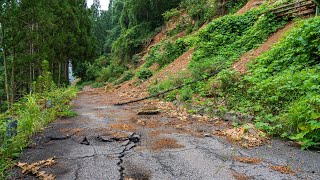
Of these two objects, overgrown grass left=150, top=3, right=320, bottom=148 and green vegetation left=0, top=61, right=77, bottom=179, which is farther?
overgrown grass left=150, top=3, right=320, bottom=148

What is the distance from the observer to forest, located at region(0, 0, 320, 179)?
4.63 m

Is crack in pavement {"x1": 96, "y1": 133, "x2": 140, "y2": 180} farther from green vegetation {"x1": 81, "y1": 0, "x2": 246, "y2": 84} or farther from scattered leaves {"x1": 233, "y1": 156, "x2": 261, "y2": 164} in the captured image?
green vegetation {"x1": 81, "y1": 0, "x2": 246, "y2": 84}

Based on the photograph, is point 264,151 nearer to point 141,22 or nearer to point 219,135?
point 219,135

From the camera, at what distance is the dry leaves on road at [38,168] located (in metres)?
2.91

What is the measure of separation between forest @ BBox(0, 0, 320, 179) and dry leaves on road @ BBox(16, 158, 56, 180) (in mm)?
187

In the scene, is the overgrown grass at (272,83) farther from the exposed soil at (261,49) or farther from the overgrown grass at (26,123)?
the overgrown grass at (26,123)

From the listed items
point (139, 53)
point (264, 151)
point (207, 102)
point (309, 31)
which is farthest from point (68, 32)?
point (264, 151)

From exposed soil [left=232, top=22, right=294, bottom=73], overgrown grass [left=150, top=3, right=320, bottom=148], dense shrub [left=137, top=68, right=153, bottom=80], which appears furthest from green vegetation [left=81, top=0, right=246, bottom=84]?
exposed soil [left=232, top=22, right=294, bottom=73]

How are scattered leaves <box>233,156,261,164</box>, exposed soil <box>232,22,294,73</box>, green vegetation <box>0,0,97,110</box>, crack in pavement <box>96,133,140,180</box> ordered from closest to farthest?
crack in pavement <box>96,133,140,180</box>, scattered leaves <box>233,156,261,164</box>, exposed soil <box>232,22,294,73</box>, green vegetation <box>0,0,97,110</box>

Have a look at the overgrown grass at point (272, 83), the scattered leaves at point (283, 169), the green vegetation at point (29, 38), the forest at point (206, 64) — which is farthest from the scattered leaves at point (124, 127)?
the green vegetation at point (29, 38)

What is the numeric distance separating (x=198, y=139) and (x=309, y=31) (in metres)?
4.57

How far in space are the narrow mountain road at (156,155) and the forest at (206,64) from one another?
35 cm

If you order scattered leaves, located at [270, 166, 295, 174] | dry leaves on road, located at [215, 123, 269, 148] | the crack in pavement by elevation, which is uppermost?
dry leaves on road, located at [215, 123, 269, 148]

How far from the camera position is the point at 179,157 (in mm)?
3520
